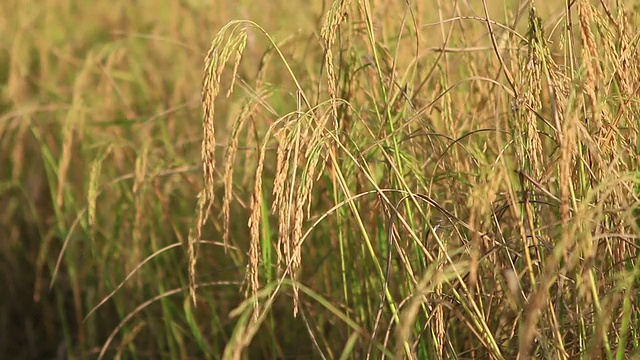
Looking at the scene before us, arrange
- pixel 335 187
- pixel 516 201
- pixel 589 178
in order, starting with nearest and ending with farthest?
pixel 516 201, pixel 589 178, pixel 335 187

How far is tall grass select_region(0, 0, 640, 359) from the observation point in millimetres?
1105

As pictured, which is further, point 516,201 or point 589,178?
point 589,178

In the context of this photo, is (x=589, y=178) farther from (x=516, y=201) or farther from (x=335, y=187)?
(x=335, y=187)

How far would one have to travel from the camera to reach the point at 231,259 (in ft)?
6.33

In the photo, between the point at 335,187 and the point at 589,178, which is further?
the point at 335,187

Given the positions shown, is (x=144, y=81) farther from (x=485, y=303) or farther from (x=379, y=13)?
(x=485, y=303)

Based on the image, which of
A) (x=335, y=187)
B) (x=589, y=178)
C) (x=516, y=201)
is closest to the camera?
(x=516, y=201)

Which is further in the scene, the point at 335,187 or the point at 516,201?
the point at 335,187

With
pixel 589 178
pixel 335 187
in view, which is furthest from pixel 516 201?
pixel 335 187

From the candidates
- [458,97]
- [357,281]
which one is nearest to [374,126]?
[458,97]

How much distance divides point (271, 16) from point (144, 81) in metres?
0.48

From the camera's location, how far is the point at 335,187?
4.50 feet

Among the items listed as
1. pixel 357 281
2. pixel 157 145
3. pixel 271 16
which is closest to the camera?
pixel 357 281

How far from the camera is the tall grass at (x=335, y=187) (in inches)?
43.5
